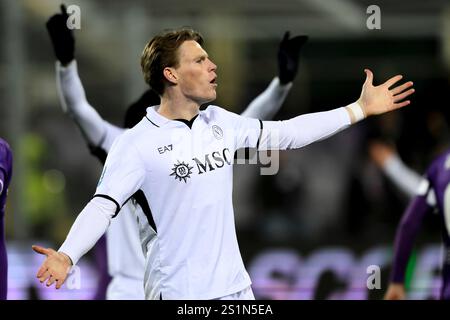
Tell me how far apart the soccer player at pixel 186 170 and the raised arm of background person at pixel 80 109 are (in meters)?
1.37

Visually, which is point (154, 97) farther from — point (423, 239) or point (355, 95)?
point (355, 95)

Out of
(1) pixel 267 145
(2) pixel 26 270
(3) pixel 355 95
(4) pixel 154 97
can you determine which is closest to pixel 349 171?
(3) pixel 355 95

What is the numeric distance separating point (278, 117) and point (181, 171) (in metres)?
9.16

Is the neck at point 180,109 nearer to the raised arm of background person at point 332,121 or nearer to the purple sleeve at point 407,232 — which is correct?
the raised arm of background person at point 332,121

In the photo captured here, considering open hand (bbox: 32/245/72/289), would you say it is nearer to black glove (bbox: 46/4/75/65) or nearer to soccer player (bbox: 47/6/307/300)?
soccer player (bbox: 47/6/307/300)

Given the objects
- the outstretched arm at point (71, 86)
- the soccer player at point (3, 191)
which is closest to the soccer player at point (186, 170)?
the soccer player at point (3, 191)

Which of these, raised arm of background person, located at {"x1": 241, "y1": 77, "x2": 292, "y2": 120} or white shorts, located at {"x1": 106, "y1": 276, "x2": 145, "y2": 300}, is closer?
raised arm of background person, located at {"x1": 241, "y1": 77, "x2": 292, "y2": 120}

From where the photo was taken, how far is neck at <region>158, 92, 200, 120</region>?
5.46 meters

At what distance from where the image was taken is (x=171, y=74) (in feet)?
17.9

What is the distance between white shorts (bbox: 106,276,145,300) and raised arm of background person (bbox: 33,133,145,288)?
73.8 inches

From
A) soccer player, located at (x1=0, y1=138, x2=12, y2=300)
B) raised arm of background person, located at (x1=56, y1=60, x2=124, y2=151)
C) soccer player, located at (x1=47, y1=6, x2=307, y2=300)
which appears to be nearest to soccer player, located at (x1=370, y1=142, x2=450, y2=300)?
soccer player, located at (x1=47, y1=6, x2=307, y2=300)

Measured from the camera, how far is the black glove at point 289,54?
666 centimetres

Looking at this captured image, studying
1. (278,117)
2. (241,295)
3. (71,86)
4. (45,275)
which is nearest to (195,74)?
(241,295)

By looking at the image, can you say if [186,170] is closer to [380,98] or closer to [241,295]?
[241,295]
